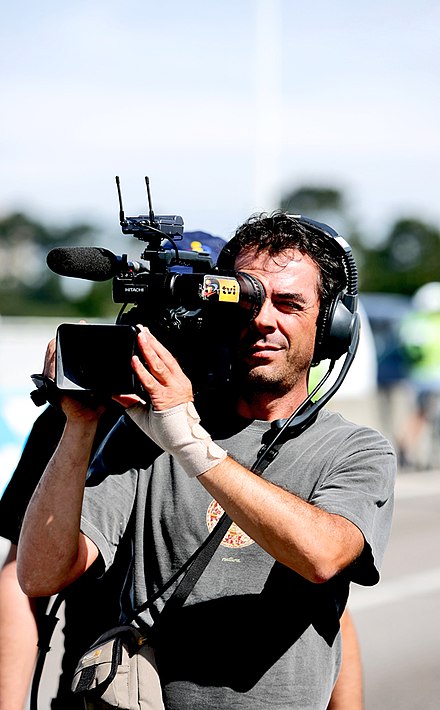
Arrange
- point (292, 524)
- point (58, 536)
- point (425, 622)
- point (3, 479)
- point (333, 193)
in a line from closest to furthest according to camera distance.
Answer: point (292, 524) < point (58, 536) < point (425, 622) < point (3, 479) < point (333, 193)

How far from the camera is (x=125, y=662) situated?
7.92 feet

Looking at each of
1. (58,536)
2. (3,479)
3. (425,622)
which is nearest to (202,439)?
(58,536)

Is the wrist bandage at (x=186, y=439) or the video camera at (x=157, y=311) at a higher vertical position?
the video camera at (x=157, y=311)

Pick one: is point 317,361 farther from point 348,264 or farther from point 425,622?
point 425,622

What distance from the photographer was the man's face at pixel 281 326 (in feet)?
8.72

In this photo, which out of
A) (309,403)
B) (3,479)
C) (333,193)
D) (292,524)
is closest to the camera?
(292,524)

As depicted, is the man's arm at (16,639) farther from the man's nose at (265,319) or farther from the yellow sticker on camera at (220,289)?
the yellow sticker on camera at (220,289)

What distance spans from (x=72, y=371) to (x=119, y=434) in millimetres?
344

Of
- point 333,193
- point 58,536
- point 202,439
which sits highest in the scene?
point 202,439

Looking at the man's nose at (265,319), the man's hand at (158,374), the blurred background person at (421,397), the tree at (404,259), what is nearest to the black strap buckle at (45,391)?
the man's hand at (158,374)

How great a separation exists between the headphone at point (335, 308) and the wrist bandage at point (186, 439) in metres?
0.55

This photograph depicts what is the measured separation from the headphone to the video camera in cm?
23

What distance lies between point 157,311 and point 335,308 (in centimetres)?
50

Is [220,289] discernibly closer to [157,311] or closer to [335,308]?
[157,311]
